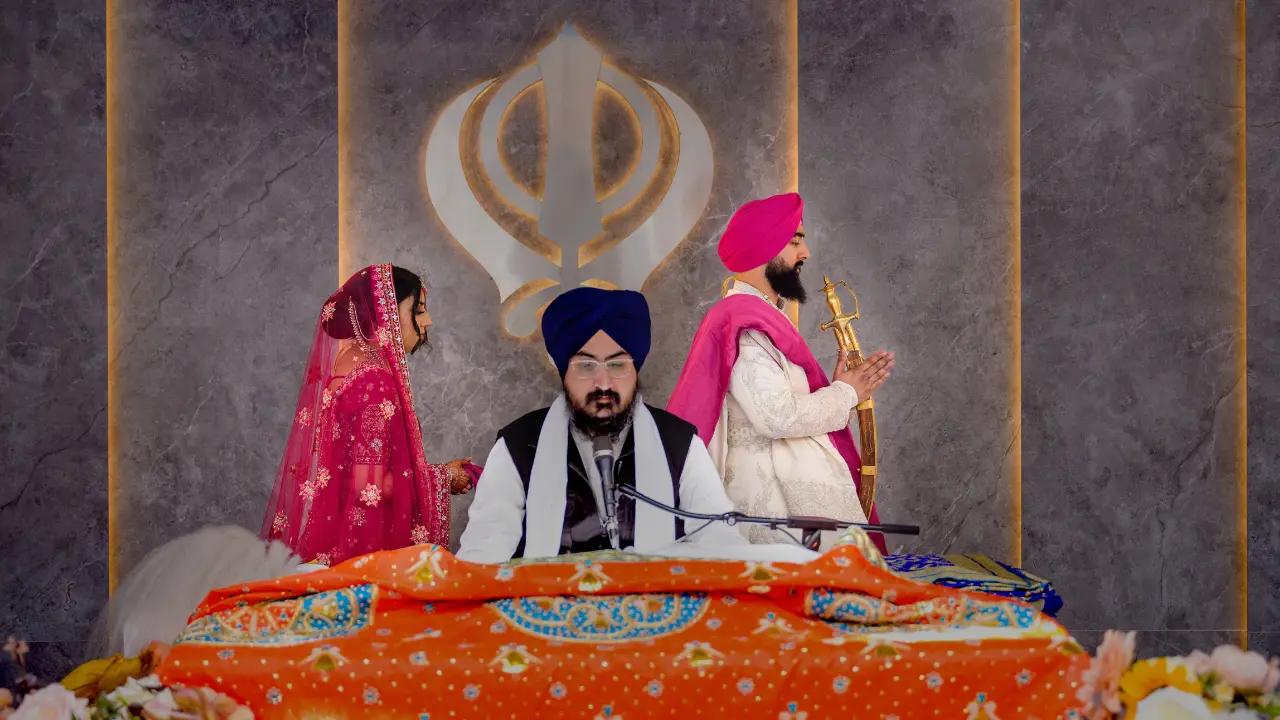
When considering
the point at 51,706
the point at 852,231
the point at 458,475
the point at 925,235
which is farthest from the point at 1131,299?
the point at 51,706

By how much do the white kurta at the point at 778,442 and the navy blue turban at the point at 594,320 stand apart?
0.62m

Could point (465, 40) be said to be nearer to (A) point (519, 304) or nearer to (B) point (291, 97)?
(B) point (291, 97)

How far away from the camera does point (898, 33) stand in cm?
486

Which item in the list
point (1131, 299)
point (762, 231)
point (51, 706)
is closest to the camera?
point (51, 706)

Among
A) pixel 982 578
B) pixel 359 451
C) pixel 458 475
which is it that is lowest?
pixel 982 578

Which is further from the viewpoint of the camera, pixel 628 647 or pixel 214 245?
pixel 214 245

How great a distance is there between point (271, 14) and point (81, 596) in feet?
8.33

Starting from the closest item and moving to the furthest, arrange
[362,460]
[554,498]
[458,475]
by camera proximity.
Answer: [554,498]
[362,460]
[458,475]

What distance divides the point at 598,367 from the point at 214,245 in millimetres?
2406

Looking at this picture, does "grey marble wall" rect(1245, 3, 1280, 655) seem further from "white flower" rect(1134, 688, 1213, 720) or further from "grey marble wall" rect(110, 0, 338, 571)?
"grey marble wall" rect(110, 0, 338, 571)

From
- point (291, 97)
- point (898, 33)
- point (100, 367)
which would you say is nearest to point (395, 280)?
point (291, 97)

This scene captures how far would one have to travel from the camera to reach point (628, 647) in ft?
6.77

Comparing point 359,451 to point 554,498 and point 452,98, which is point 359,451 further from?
point 452,98

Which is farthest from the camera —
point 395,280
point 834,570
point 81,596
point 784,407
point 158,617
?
point 81,596
